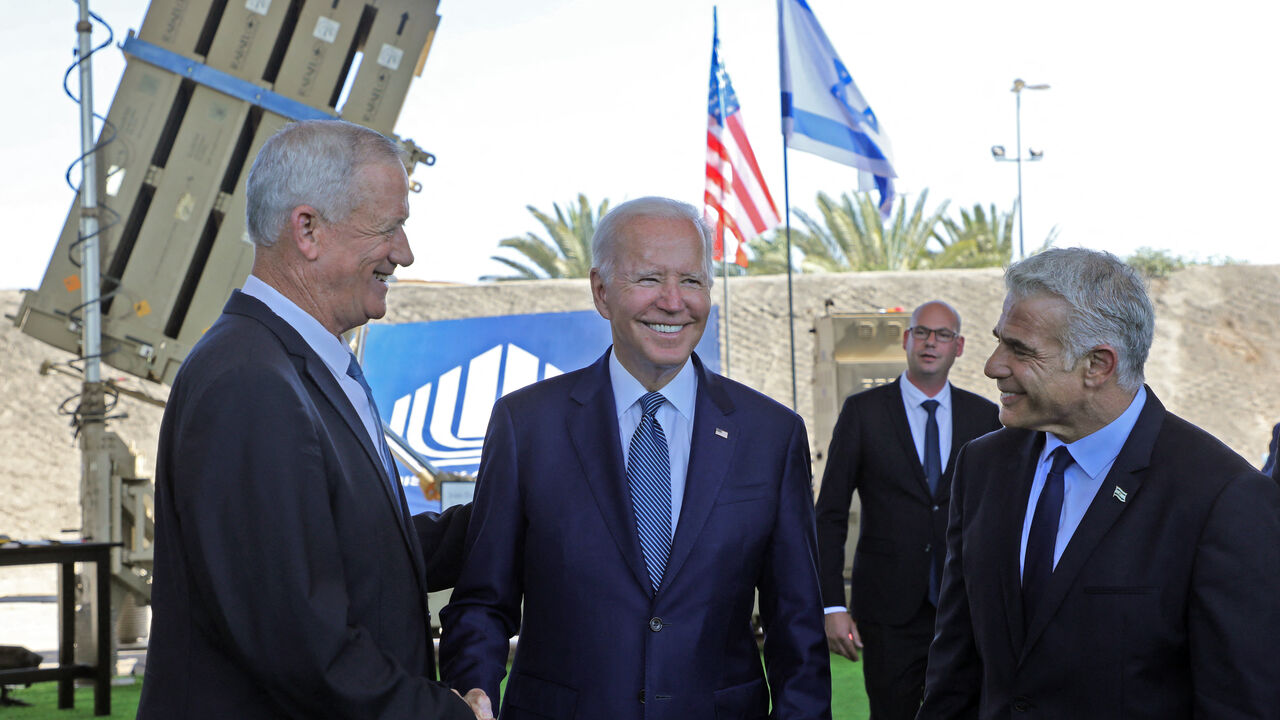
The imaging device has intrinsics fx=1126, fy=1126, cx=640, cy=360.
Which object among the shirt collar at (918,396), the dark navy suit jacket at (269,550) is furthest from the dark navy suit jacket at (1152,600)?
the shirt collar at (918,396)

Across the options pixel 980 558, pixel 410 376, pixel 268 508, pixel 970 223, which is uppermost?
pixel 970 223

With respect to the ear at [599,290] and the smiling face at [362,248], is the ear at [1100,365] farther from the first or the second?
the smiling face at [362,248]

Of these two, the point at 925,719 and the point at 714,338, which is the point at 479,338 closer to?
the point at 714,338

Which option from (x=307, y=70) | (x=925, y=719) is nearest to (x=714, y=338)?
(x=307, y=70)

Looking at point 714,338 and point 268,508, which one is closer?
point 268,508

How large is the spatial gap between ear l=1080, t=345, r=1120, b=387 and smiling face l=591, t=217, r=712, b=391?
0.77m

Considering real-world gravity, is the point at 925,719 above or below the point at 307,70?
below

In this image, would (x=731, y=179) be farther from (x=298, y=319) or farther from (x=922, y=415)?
(x=298, y=319)

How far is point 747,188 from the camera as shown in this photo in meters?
10.2

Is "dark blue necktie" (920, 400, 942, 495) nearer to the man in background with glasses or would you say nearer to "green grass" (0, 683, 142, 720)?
the man in background with glasses

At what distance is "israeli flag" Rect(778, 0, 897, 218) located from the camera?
7.86 m

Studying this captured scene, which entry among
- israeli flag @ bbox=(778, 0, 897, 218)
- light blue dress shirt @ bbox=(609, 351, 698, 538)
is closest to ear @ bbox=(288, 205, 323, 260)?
light blue dress shirt @ bbox=(609, 351, 698, 538)

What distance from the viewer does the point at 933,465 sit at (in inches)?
192

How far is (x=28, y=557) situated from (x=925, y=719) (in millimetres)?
4953
